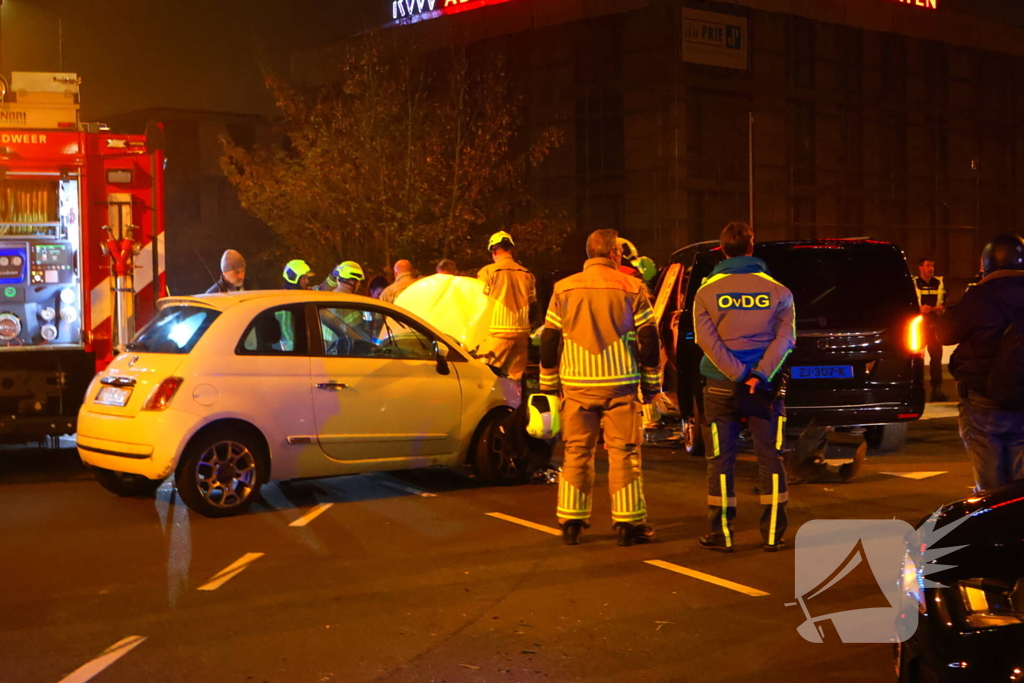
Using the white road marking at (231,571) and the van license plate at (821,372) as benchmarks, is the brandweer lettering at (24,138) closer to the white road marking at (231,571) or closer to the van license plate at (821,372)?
the white road marking at (231,571)

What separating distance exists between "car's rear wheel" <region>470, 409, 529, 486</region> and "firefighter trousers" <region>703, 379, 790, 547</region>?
2.64 meters

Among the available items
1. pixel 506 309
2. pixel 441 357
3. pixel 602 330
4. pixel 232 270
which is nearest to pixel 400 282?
pixel 232 270

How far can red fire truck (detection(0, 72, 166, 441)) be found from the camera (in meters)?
9.48

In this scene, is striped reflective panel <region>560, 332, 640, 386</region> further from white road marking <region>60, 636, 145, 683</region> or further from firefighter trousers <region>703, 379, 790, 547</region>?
white road marking <region>60, 636, 145, 683</region>

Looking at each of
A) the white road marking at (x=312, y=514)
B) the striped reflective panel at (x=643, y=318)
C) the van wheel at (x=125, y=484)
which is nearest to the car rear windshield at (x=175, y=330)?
the van wheel at (x=125, y=484)

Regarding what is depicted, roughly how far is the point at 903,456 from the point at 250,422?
19.7 feet

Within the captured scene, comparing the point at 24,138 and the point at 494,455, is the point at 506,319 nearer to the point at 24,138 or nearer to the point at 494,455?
the point at 494,455

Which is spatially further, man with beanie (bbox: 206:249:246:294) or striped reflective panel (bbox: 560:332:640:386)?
man with beanie (bbox: 206:249:246:294)

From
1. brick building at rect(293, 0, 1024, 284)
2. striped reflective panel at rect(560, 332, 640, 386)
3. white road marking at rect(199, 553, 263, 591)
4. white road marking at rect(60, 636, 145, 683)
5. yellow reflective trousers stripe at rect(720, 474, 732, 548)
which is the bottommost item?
white road marking at rect(60, 636, 145, 683)

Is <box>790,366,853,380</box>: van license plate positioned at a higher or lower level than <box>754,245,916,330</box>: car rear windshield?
lower

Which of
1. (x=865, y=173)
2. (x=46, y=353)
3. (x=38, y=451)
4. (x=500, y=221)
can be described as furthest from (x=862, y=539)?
(x=865, y=173)

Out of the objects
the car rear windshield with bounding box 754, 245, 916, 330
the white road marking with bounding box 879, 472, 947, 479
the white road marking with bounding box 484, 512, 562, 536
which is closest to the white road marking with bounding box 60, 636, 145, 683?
the white road marking with bounding box 484, 512, 562, 536

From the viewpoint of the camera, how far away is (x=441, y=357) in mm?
8867

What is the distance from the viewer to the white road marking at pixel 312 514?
7.83m
